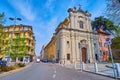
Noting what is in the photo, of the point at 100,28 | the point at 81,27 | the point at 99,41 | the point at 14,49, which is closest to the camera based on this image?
the point at 14,49

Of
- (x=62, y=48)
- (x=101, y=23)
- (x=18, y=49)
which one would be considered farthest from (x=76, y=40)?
(x=101, y=23)

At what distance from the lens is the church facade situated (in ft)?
140

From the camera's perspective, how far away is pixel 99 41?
53156 mm

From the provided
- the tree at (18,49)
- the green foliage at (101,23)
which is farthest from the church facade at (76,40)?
the tree at (18,49)

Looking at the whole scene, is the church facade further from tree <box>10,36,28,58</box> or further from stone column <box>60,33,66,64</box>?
tree <box>10,36,28,58</box>

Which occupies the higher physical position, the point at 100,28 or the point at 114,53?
the point at 100,28

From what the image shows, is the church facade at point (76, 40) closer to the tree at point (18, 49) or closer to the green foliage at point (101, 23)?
the green foliage at point (101, 23)

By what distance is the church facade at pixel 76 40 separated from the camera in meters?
42.8

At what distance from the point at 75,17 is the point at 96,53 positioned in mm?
15721

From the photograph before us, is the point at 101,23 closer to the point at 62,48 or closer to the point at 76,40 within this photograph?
the point at 76,40

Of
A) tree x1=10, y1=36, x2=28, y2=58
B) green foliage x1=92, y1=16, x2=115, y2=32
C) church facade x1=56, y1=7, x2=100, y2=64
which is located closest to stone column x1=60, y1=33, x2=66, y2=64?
church facade x1=56, y1=7, x2=100, y2=64

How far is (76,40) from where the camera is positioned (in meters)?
45.1

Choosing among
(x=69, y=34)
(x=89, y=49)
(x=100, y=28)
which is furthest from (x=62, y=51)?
(x=100, y=28)

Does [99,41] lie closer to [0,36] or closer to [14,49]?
[14,49]
